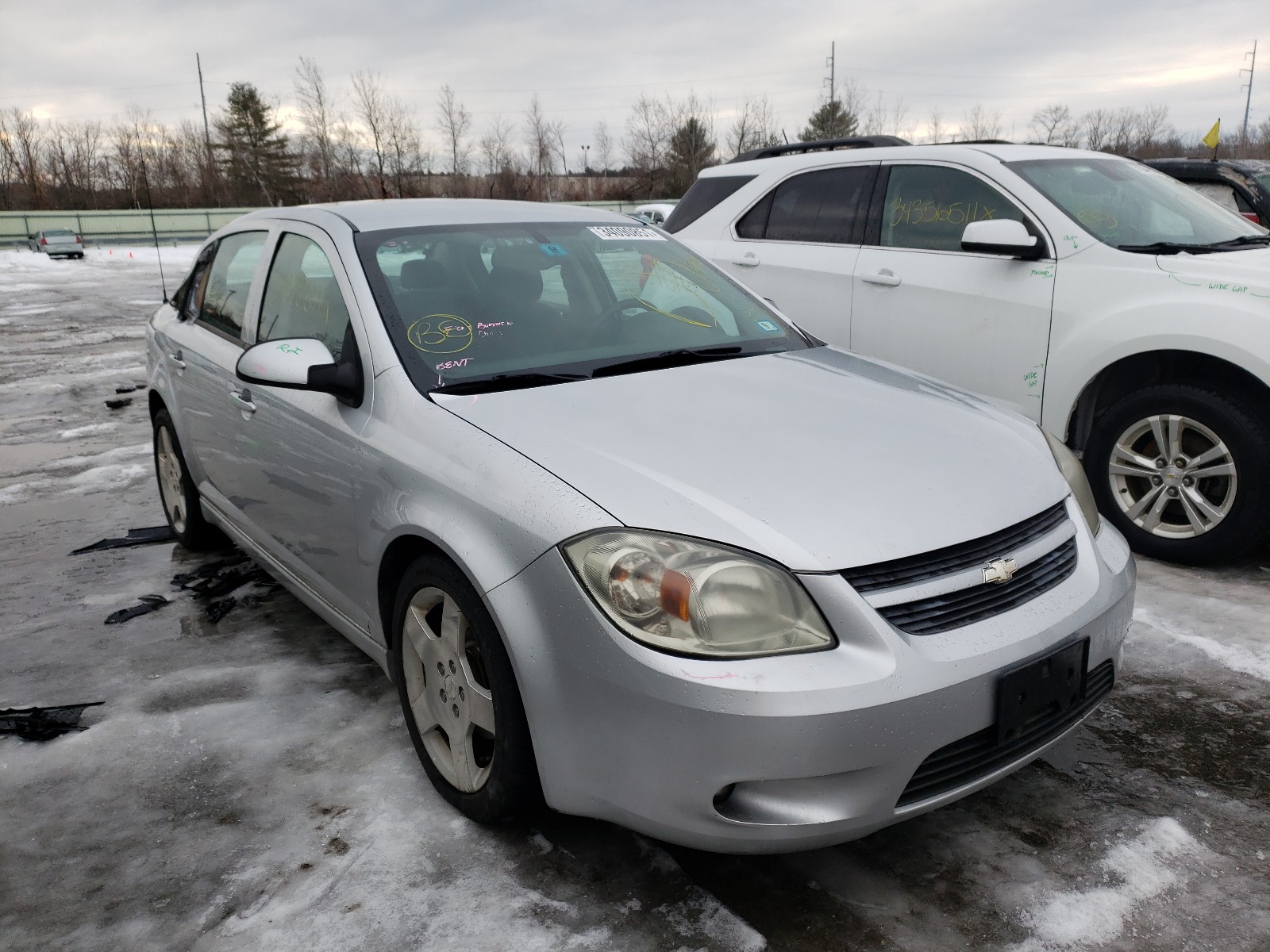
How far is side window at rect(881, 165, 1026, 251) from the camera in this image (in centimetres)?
491

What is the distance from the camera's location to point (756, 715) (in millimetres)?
1886

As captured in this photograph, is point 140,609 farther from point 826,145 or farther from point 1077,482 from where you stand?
point 826,145

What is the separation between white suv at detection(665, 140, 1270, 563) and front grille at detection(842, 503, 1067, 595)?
2.01m

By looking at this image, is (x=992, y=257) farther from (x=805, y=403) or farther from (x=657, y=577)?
(x=657, y=577)

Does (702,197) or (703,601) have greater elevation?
(702,197)

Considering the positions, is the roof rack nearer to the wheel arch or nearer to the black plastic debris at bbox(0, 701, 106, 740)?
the wheel arch

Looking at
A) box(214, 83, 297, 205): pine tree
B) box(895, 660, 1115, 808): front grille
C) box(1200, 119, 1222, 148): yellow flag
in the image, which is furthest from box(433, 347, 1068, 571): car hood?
box(214, 83, 297, 205): pine tree

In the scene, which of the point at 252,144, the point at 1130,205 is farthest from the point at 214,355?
the point at 252,144

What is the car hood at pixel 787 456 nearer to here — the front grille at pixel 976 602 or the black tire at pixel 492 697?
the front grille at pixel 976 602

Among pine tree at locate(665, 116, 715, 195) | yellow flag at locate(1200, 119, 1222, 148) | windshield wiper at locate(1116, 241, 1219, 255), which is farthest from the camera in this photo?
pine tree at locate(665, 116, 715, 195)

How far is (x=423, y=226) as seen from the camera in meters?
3.34

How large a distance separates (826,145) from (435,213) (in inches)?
140

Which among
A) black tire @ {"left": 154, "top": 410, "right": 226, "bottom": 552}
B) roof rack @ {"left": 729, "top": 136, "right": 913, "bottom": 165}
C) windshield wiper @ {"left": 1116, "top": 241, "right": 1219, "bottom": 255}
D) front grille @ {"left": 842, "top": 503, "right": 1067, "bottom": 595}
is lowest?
black tire @ {"left": 154, "top": 410, "right": 226, "bottom": 552}

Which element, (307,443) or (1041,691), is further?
(307,443)
